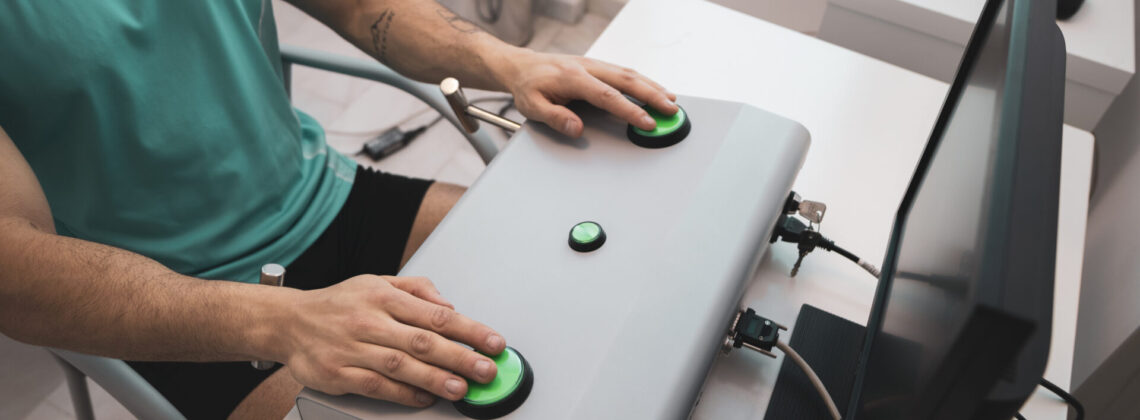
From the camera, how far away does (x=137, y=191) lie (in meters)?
0.80

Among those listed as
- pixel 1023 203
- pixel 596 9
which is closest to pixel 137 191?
pixel 1023 203

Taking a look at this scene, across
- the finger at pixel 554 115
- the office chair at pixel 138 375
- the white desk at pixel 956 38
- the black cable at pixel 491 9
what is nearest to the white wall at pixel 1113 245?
the white desk at pixel 956 38

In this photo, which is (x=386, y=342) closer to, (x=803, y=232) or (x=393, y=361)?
(x=393, y=361)

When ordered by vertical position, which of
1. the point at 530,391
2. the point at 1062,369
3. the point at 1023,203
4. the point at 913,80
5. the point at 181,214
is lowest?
the point at 181,214

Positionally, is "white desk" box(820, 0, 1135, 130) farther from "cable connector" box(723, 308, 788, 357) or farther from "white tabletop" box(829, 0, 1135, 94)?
"cable connector" box(723, 308, 788, 357)

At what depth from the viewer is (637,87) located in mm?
751

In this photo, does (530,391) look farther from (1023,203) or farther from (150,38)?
(150,38)

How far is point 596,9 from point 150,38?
64.4 inches

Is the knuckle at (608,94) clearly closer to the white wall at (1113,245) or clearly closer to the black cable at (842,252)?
the black cable at (842,252)

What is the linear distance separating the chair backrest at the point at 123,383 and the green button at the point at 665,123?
1.76ft

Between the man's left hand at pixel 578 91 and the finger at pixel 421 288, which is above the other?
the man's left hand at pixel 578 91

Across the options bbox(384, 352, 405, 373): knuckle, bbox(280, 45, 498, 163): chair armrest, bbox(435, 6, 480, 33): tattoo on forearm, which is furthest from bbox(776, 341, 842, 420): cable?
bbox(435, 6, 480, 33): tattoo on forearm

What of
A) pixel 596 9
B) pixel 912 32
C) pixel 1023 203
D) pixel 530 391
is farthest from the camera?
pixel 596 9

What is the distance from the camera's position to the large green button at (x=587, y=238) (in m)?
0.63
